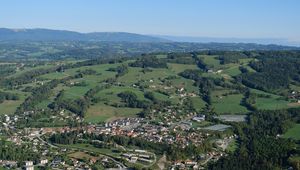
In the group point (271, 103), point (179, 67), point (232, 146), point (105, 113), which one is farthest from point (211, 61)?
point (232, 146)

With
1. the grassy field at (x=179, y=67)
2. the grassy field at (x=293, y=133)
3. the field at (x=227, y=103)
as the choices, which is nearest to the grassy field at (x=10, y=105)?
the field at (x=227, y=103)

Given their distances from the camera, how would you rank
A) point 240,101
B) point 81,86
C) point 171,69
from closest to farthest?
1. point 240,101
2. point 81,86
3. point 171,69

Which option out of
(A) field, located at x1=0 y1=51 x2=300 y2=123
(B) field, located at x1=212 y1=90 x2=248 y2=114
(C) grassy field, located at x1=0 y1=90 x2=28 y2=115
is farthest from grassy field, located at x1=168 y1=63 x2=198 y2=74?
(C) grassy field, located at x1=0 y1=90 x2=28 y2=115

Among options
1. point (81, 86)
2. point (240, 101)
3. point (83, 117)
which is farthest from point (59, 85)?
point (240, 101)

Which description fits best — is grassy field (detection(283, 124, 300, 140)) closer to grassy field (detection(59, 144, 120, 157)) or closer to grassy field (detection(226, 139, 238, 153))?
grassy field (detection(226, 139, 238, 153))

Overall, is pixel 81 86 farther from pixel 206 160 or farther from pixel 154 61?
pixel 206 160

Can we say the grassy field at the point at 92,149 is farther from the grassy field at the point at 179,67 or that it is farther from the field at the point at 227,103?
the grassy field at the point at 179,67

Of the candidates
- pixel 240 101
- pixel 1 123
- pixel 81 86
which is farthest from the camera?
pixel 81 86

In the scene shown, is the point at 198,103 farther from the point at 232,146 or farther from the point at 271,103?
the point at 232,146
